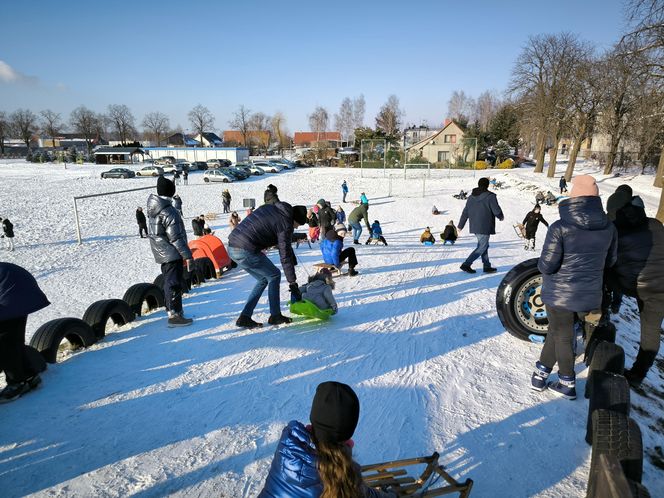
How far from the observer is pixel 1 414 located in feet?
11.1

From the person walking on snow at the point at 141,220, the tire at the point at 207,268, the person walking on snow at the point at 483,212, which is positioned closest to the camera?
the person walking on snow at the point at 483,212

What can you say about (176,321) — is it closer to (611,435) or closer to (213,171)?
(611,435)

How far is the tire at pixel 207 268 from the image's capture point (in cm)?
812

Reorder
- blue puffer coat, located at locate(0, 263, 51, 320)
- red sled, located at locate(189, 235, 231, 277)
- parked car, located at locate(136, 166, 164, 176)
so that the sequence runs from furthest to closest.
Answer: parked car, located at locate(136, 166, 164, 176)
red sled, located at locate(189, 235, 231, 277)
blue puffer coat, located at locate(0, 263, 51, 320)

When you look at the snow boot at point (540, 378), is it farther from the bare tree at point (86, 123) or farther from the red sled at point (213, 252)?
the bare tree at point (86, 123)

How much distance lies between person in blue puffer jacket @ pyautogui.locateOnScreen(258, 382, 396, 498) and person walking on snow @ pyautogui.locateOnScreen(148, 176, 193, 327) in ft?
12.2

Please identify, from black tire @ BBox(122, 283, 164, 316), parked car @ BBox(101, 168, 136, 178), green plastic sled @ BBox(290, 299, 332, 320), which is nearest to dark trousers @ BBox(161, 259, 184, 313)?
black tire @ BBox(122, 283, 164, 316)

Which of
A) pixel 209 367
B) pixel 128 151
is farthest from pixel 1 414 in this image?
pixel 128 151

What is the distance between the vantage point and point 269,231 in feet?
15.8

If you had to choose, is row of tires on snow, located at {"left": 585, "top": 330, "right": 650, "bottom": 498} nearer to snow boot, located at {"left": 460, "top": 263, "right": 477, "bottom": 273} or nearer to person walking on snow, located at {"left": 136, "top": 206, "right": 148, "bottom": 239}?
snow boot, located at {"left": 460, "top": 263, "right": 477, "bottom": 273}

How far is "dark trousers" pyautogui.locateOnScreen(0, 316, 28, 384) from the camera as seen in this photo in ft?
11.3

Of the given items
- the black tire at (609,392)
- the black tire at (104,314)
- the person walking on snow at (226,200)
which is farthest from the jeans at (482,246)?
the person walking on snow at (226,200)

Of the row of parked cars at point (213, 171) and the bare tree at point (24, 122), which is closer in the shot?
the row of parked cars at point (213, 171)

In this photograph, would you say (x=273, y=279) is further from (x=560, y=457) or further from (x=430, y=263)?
(x=430, y=263)
